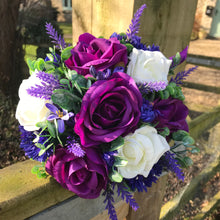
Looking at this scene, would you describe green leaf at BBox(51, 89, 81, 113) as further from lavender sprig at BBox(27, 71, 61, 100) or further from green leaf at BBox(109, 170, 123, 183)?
green leaf at BBox(109, 170, 123, 183)

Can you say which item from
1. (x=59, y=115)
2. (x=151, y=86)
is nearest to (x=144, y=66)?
(x=151, y=86)

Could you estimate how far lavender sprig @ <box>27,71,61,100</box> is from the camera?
0.57m

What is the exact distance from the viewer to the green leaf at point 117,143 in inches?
24.4

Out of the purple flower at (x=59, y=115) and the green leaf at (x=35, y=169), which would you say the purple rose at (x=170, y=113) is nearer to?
the purple flower at (x=59, y=115)

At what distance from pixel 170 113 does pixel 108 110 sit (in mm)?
261

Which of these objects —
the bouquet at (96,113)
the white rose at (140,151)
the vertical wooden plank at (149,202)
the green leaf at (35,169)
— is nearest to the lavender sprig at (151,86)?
the bouquet at (96,113)

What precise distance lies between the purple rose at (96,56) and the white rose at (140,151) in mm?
214

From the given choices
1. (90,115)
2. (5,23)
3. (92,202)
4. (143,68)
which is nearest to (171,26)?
(143,68)

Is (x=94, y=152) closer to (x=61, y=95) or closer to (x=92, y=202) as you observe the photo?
(x=61, y=95)

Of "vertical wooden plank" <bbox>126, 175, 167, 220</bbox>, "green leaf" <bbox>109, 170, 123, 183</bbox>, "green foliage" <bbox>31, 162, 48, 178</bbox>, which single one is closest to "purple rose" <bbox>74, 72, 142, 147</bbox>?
→ "green leaf" <bbox>109, 170, 123, 183</bbox>

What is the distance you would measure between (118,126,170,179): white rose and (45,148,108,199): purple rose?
6 cm

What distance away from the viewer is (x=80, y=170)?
2.14ft

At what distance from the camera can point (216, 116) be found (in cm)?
240

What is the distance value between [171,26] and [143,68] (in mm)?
451
